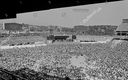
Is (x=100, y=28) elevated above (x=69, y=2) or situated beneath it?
situated beneath

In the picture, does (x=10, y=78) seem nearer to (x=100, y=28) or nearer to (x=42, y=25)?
(x=100, y=28)

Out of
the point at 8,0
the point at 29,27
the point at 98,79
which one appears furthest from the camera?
the point at 29,27

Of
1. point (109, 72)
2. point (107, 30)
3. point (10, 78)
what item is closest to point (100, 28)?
point (107, 30)

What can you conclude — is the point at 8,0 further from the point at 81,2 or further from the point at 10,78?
the point at 10,78

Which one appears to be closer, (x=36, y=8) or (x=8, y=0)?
(x=8, y=0)

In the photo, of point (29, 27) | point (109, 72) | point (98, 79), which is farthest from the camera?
point (29, 27)

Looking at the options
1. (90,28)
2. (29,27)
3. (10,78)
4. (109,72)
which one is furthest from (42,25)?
(10,78)

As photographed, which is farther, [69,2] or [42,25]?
[42,25]

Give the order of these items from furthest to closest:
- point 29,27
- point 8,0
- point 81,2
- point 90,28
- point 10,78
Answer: point 29,27
point 90,28
point 10,78
point 8,0
point 81,2

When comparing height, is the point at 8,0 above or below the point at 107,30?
above
